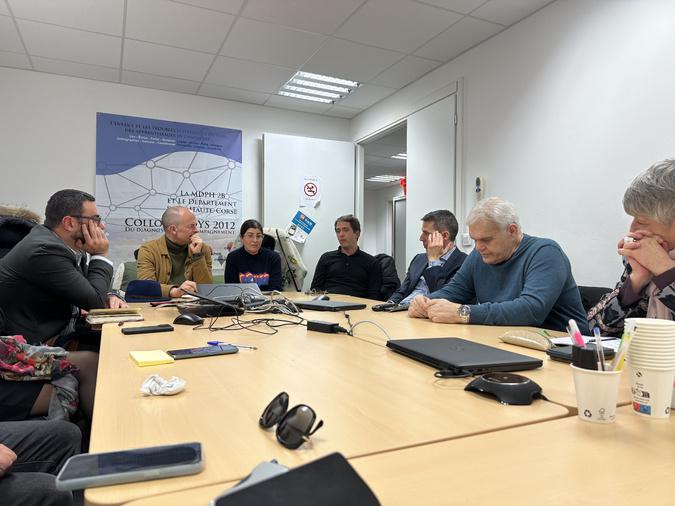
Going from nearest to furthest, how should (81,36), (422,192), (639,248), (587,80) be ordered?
1. (639,248)
2. (587,80)
3. (81,36)
4. (422,192)

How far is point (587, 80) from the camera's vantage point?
275cm

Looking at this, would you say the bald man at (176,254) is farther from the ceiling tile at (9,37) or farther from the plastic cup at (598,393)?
the plastic cup at (598,393)

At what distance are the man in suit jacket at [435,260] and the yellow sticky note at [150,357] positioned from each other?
1.88 meters

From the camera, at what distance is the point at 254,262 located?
3.71 meters

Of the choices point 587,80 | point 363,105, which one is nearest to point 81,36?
point 363,105

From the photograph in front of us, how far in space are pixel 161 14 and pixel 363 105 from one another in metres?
2.42

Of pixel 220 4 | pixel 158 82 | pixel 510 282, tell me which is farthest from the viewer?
pixel 158 82

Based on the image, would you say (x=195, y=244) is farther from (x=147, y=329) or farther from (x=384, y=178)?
(x=384, y=178)

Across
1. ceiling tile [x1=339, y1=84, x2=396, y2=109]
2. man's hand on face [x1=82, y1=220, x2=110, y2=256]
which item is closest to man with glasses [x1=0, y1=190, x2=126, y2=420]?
man's hand on face [x1=82, y1=220, x2=110, y2=256]

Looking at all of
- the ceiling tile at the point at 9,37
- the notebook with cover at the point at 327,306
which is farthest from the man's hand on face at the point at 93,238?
the ceiling tile at the point at 9,37

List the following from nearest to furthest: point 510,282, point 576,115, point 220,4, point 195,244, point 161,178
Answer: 1. point 510,282
2. point 576,115
3. point 220,4
4. point 195,244
5. point 161,178

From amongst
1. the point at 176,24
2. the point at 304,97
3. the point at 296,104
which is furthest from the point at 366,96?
the point at 176,24

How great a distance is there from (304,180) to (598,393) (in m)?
4.43

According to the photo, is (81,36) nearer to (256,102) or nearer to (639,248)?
(256,102)
